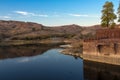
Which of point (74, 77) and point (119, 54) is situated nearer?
point (74, 77)

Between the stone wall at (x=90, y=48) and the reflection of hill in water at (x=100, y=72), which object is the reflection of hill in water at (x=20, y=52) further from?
the reflection of hill in water at (x=100, y=72)

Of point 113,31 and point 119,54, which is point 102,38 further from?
point 119,54

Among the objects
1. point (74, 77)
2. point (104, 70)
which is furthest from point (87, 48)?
point (74, 77)

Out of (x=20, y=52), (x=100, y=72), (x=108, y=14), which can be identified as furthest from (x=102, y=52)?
(x=20, y=52)

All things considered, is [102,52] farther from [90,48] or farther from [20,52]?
[20,52]

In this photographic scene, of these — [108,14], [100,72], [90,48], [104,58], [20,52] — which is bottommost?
[20,52]

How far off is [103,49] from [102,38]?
577cm

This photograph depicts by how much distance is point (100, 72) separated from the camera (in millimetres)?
48531

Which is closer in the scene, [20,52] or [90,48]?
[90,48]

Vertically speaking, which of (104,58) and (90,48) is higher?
(90,48)

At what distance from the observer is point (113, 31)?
2370 inches

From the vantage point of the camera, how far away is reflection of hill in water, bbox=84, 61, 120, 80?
44750 mm

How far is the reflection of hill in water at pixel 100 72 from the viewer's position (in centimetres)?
4475

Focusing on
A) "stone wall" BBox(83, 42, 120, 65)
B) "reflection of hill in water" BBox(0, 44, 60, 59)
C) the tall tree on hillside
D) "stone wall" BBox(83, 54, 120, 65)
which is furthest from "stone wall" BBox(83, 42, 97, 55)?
"reflection of hill in water" BBox(0, 44, 60, 59)
